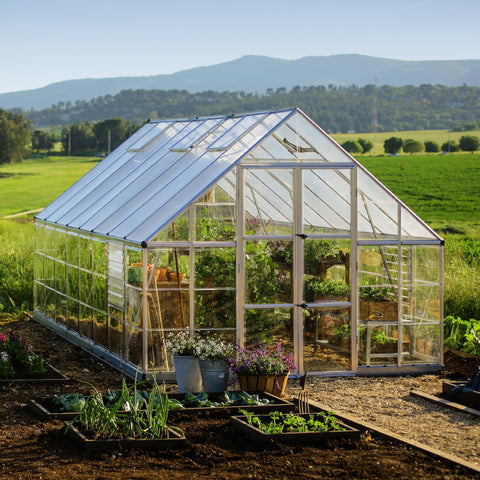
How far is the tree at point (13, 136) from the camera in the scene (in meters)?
68.9

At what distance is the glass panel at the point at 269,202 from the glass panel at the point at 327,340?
1139mm

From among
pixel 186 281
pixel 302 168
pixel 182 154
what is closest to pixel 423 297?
pixel 302 168

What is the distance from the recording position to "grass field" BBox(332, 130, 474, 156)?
58338 millimetres

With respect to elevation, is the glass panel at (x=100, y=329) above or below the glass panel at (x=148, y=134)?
below

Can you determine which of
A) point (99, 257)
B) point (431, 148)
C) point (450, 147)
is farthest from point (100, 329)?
point (450, 147)

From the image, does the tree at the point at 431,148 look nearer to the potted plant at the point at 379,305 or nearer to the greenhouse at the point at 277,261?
the greenhouse at the point at 277,261

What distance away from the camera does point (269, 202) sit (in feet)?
32.9

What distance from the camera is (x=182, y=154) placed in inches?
449

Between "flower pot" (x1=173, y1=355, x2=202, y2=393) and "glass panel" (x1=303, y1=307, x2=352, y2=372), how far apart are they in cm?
163

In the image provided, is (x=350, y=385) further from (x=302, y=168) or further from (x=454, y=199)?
(x=454, y=199)

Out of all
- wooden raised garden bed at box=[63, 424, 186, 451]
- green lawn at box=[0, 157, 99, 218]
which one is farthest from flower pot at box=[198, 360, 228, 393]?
green lawn at box=[0, 157, 99, 218]

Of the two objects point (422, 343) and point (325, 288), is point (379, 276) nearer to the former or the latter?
point (325, 288)

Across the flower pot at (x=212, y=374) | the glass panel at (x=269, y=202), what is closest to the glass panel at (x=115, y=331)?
the flower pot at (x=212, y=374)

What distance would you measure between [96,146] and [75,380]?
6415 centimetres
